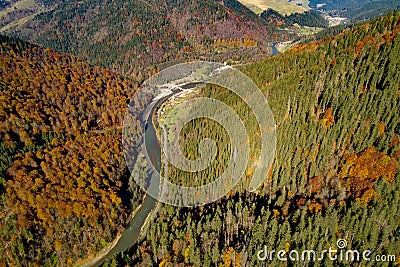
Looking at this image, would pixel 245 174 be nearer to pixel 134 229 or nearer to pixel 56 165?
pixel 134 229

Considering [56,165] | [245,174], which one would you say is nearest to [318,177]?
[245,174]

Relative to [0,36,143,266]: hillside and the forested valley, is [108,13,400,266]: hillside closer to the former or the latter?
the forested valley

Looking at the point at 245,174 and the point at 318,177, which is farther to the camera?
the point at 245,174

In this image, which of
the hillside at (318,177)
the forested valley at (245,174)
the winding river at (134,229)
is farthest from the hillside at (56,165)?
the hillside at (318,177)

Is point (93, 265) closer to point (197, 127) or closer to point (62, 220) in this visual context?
point (62, 220)

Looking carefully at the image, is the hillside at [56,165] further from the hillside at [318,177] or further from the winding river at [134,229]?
the hillside at [318,177]

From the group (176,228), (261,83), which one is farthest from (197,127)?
(176,228)
